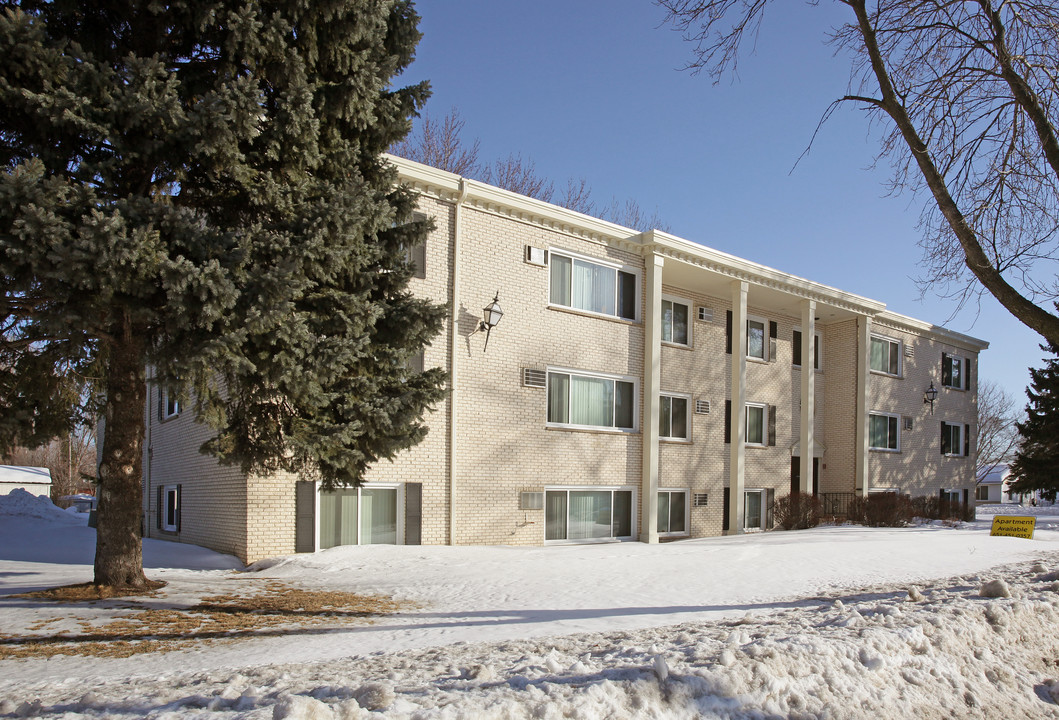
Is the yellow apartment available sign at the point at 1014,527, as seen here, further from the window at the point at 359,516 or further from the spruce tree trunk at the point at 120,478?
the spruce tree trunk at the point at 120,478

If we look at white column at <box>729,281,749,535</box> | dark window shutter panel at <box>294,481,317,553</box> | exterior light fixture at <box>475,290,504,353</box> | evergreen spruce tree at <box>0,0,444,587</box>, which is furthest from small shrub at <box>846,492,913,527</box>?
evergreen spruce tree at <box>0,0,444,587</box>

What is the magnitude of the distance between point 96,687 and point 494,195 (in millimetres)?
12135

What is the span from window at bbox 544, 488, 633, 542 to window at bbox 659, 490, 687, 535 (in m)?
1.48

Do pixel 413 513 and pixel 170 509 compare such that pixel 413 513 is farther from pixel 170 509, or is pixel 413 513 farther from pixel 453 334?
pixel 170 509

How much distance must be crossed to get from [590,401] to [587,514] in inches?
99.8

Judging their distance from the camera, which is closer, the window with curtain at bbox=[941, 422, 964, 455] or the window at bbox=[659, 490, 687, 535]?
the window at bbox=[659, 490, 687, 535]

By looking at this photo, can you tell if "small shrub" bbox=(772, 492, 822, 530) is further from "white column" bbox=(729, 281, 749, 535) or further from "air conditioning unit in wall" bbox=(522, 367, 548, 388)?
"air conditioning unit in wall" bbox=(522, 367, 548, 388)

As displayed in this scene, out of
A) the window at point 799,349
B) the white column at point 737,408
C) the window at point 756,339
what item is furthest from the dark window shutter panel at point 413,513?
the window at point 799,349

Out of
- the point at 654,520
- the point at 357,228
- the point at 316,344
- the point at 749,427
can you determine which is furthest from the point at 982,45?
the point at 749,427

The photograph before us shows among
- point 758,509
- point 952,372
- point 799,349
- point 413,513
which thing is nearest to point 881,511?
point 758,509

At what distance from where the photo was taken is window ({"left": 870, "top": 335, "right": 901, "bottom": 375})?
26234 mm

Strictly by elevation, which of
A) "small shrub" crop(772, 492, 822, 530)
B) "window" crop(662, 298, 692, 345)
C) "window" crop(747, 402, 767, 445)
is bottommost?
"small shrub" crop(772, 492, 822, 530)

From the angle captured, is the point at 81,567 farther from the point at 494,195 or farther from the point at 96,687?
the point at 494,195

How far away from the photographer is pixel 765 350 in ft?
75.9
